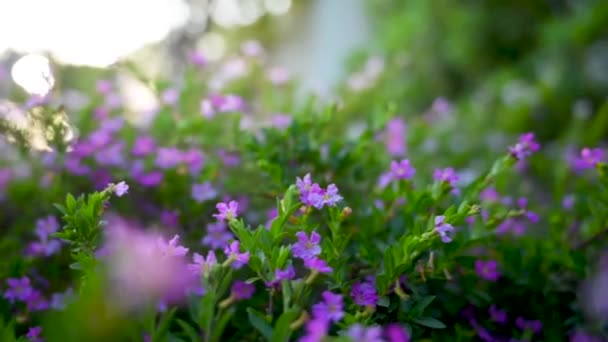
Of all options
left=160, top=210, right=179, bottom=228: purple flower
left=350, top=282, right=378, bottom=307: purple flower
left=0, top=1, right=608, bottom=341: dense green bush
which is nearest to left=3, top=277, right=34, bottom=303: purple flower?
left=0, top=1, right=608, bottom=341: dense green bush

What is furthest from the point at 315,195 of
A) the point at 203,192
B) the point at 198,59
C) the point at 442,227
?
the point at 198,59

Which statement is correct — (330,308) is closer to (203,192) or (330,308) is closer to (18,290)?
(203,192)

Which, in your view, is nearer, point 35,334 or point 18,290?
point 35,334

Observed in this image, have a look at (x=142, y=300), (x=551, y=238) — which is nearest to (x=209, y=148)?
(x=142, y=300)

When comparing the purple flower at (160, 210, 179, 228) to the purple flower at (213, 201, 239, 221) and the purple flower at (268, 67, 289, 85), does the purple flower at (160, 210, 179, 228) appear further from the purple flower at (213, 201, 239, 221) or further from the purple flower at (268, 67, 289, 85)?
the purple flower at (268, 67, 289, 85)

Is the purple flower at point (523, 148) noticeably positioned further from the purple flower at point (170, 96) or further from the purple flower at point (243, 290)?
the purple flower at point (170, 96)

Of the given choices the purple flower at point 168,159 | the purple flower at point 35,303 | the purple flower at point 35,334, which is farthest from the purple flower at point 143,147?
the purple flower at point 35,334

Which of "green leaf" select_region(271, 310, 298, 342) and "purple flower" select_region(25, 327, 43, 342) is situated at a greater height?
"purple flower" select_region(25, 327, 43, 342)
